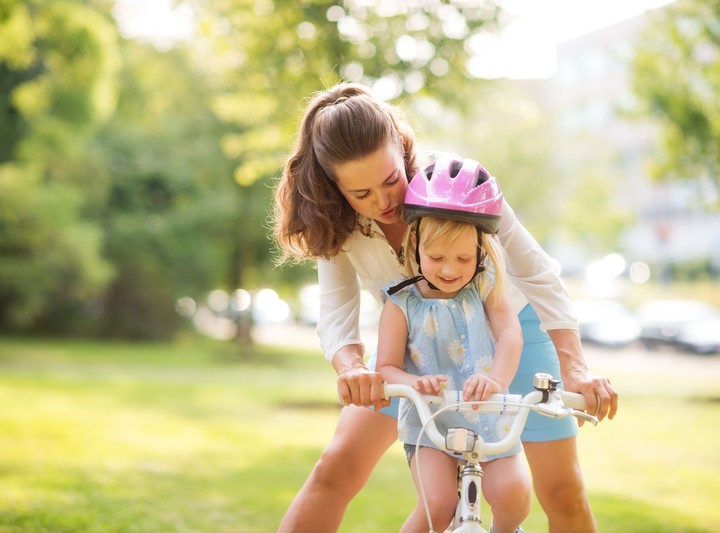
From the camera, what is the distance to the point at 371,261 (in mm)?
3752

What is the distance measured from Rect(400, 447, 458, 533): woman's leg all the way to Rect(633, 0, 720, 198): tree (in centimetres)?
1246

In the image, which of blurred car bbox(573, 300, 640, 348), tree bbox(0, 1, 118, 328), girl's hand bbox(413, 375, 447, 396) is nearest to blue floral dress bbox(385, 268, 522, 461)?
girl's hand bbox(413, 375, 447, 396)

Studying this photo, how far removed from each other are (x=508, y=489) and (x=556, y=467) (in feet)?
1.67

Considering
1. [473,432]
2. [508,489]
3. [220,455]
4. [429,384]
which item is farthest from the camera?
[220,455]

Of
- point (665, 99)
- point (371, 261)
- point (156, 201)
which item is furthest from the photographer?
point (156, 201)

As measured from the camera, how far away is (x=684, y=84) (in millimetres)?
14680

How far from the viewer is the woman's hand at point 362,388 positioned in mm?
3045

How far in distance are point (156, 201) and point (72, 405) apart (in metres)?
17.7

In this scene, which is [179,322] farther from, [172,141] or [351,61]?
[351,61]

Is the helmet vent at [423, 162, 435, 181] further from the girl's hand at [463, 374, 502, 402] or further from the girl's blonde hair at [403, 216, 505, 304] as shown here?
the girl's hand at [463, 374, 502, 402]

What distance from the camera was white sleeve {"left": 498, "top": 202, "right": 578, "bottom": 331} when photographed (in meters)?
3.57

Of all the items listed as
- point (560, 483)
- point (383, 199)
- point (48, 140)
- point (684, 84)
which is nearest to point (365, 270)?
point (383, 199)

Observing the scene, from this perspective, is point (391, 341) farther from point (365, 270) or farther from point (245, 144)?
point (245, 144)

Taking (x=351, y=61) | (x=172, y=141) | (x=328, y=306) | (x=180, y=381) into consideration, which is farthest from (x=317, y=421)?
(x=172, y=141)
